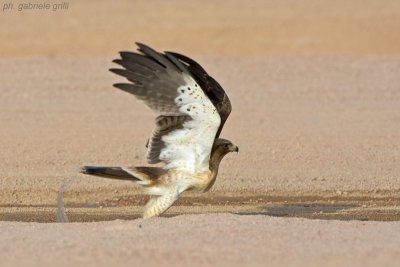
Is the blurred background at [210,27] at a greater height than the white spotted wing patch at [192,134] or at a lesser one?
greater

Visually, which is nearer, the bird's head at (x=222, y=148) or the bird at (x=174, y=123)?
the bird at (x=174, y=123)

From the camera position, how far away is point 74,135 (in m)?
16.3

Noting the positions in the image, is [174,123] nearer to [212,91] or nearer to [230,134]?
[212,91]

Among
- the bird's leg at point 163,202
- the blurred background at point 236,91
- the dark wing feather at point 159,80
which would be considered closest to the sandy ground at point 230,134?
the blurred background at point 236,91

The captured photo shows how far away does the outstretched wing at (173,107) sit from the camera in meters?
10.0

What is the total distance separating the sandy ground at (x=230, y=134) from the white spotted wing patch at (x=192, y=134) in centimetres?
52

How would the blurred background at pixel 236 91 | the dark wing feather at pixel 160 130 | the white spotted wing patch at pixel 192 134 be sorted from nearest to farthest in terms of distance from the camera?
1. the white spotted wing patch at pixel 192 134
2. the dark wing feather at pixel 160 130
3. the blurred background at pixel 236 91

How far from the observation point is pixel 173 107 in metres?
10.1

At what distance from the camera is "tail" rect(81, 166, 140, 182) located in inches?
407

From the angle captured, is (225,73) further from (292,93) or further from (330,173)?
(330,173)

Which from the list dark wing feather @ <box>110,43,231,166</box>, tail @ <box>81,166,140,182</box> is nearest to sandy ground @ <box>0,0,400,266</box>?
tail @ <box>81,166,140,182</box>

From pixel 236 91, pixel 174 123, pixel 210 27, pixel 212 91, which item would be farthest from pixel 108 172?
pixel 210 27

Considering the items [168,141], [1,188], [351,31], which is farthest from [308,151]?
[351,31]

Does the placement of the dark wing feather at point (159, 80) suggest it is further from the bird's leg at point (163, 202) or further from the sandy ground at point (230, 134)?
the sandy ground at point (230, 134)
